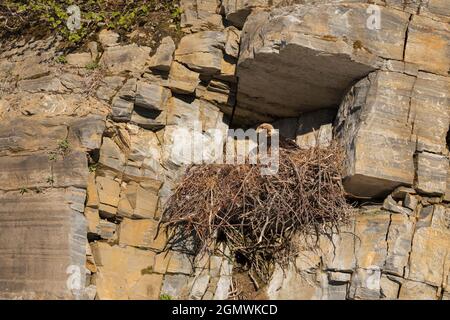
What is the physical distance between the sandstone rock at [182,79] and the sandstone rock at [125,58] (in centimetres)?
34

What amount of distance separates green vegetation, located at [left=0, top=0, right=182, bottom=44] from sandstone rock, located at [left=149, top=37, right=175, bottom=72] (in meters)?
0.48

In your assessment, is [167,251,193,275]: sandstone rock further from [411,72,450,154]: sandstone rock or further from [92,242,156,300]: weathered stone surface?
[411,72,450,154]: sandstone rock

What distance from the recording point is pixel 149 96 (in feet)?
31.8

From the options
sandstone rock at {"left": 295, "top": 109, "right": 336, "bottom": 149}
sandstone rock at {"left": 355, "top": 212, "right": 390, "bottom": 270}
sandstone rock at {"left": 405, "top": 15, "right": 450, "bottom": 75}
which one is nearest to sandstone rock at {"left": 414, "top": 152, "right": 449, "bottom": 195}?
sandstone rock at {"left": 355, "top": 212, "right": 390, "bottom": 270}

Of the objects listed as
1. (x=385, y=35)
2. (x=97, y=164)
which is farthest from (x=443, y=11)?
(x=97, y=164)

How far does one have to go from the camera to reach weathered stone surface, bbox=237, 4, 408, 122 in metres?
9.09

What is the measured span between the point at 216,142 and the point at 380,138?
2083 mm

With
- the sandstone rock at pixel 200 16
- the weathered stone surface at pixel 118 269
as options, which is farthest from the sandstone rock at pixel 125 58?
the weathered stone surface at pixel 118 269

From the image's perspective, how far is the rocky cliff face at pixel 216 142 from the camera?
28.2 ft

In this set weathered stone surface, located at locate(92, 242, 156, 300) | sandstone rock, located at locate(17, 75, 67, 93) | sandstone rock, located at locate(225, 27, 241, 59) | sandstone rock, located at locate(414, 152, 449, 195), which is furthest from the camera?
sandstone rock, located at locate(225, 27, 241, 59)

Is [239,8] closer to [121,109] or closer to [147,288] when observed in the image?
[121,109]

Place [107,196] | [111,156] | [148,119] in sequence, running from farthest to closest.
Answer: [148,119] → [111,156] → [107,196]

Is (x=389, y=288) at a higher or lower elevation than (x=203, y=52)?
lower

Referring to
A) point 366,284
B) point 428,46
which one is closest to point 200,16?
point 428,46
